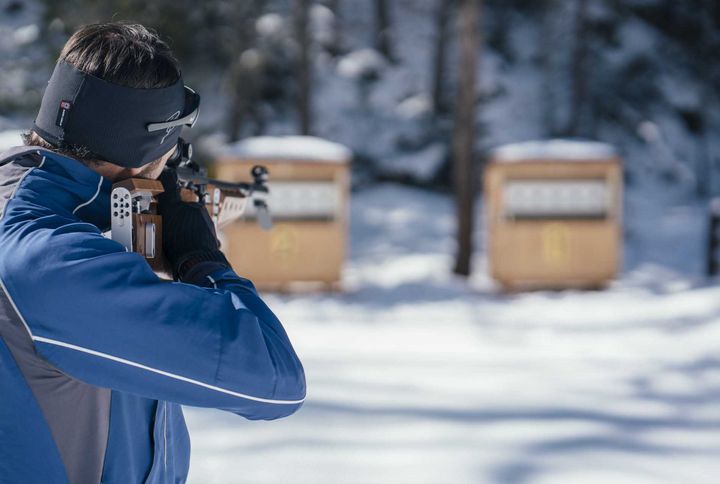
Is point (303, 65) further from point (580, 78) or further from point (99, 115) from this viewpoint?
point (99, 115)

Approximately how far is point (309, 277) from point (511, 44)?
58.6ft

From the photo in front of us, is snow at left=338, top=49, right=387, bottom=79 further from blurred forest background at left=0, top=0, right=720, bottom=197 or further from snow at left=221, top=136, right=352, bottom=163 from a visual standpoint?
snow at left=221, top=136, right=352, bottom=163

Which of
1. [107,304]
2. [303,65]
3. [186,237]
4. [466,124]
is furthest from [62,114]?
[303,65]

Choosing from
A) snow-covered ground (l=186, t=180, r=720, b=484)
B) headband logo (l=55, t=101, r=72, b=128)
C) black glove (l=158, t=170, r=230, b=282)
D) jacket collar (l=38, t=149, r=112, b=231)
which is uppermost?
headband logo (l=55, t=101, r=72, b=128)

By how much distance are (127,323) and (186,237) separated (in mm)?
311

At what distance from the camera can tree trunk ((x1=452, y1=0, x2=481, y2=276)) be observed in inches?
440

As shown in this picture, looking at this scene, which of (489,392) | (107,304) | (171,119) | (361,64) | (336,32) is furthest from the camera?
(336,32)

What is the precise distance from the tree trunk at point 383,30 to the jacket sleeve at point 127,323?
24.1 m

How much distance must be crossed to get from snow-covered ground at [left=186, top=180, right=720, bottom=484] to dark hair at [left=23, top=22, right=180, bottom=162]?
8.21ft

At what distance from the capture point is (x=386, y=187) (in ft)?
64.8

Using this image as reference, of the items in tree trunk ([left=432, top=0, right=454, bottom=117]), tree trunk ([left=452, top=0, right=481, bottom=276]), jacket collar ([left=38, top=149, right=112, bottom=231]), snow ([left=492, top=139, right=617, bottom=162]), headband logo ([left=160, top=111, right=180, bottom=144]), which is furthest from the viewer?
tree trunk ([left=432, top=0, right=454, bottom=117])

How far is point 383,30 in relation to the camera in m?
24.8

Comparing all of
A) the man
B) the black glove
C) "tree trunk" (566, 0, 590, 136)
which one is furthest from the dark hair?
"tree trunk" (566, 0, 590, 136)

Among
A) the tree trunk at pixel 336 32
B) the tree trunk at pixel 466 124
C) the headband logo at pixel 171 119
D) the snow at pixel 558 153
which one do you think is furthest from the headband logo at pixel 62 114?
the tree trunk at pixel 336 32
